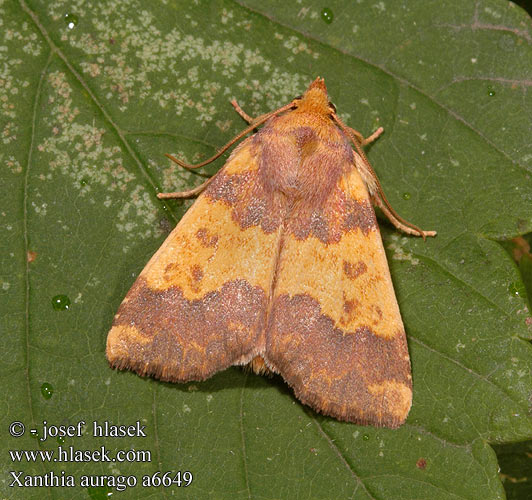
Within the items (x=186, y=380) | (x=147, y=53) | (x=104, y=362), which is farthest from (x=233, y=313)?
(x=147, y=53)

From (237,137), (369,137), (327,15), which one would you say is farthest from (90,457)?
(327,15)

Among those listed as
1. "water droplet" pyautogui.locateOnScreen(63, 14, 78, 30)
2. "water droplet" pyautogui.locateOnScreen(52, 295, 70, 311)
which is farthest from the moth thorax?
"water droplet" pyautogui.locateOnScreen(52, 295, 70, 311)

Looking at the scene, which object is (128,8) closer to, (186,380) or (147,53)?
(147,53)

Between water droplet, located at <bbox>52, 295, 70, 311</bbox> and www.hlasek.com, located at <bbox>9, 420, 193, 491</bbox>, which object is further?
water droplet, located at <bbox>52, 295, 70, 311</bbox>

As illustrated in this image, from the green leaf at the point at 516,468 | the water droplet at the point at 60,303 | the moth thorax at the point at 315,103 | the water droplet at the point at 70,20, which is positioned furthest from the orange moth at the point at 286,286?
the water droplet at the point at 70,20

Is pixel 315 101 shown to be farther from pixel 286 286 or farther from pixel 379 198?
pixel 286 286

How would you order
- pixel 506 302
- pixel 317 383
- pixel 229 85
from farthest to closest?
pixel 229 85 → pixel 506 302 → pixel 317 383

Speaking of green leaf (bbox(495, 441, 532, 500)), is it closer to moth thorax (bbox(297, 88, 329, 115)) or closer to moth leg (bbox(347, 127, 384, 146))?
moth leg (bbox(347, 127, 384, 146))
